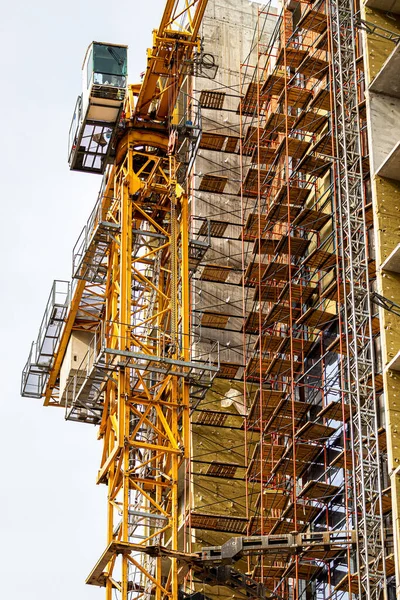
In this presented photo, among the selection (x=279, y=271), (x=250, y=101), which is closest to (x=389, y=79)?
(x=279, y=271)

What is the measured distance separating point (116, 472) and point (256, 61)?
24.1m

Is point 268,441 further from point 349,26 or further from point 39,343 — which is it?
point 349,26

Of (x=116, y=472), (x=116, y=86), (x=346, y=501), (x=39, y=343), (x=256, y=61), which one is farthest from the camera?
(x=256, y=61)

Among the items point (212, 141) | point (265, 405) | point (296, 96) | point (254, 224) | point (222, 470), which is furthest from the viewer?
point (212, 141)

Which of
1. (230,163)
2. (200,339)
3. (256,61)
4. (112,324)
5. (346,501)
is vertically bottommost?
(346,501)

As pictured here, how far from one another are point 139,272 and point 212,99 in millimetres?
14401

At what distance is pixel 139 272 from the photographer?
163ft

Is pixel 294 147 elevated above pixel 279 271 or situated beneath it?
elevated above

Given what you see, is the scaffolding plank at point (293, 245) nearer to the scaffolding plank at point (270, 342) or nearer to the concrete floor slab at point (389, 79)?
the scaffolding plank at point (270, 342)

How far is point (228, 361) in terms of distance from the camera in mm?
58312

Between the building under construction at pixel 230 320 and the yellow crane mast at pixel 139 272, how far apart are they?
10 centimetres

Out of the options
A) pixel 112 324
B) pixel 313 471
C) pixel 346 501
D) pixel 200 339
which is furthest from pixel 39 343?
pixel 346 501

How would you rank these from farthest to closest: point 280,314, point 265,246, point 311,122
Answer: point 265,246, point 280,314, point 311,122

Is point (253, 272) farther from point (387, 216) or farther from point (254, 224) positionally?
point (387, 216)
